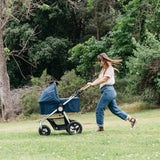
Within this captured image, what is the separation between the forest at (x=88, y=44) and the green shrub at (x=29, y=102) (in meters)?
0.07

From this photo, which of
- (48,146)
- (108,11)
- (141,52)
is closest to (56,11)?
(108,11)

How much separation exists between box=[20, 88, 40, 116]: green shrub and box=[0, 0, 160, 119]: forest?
0.23ft

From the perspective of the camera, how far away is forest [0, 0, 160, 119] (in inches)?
747

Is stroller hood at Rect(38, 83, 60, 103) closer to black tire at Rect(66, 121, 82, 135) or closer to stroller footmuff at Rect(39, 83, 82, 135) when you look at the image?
stroller footmuff at Rect(39, 83, 82, 135)

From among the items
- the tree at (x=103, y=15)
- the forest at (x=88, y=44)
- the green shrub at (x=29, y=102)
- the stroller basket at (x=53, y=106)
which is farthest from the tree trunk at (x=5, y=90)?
the tree at (x=103, y=15)

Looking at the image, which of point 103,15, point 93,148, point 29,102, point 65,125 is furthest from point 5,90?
point 93,148

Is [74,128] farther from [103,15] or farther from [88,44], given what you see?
[103,15]

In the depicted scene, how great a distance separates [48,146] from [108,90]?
2493 millimetres

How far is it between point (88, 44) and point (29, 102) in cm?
577

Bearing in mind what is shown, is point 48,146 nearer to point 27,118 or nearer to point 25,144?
point 25,144

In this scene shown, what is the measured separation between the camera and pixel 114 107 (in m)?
8.79

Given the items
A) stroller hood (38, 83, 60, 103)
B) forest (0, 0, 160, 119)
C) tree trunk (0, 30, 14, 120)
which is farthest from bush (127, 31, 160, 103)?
stroller hood (38, 83, 60, 103)

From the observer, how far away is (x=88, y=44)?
75.1 feet

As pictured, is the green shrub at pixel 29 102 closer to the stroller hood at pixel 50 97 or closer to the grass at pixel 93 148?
the stroller hood at pixel 50 97
